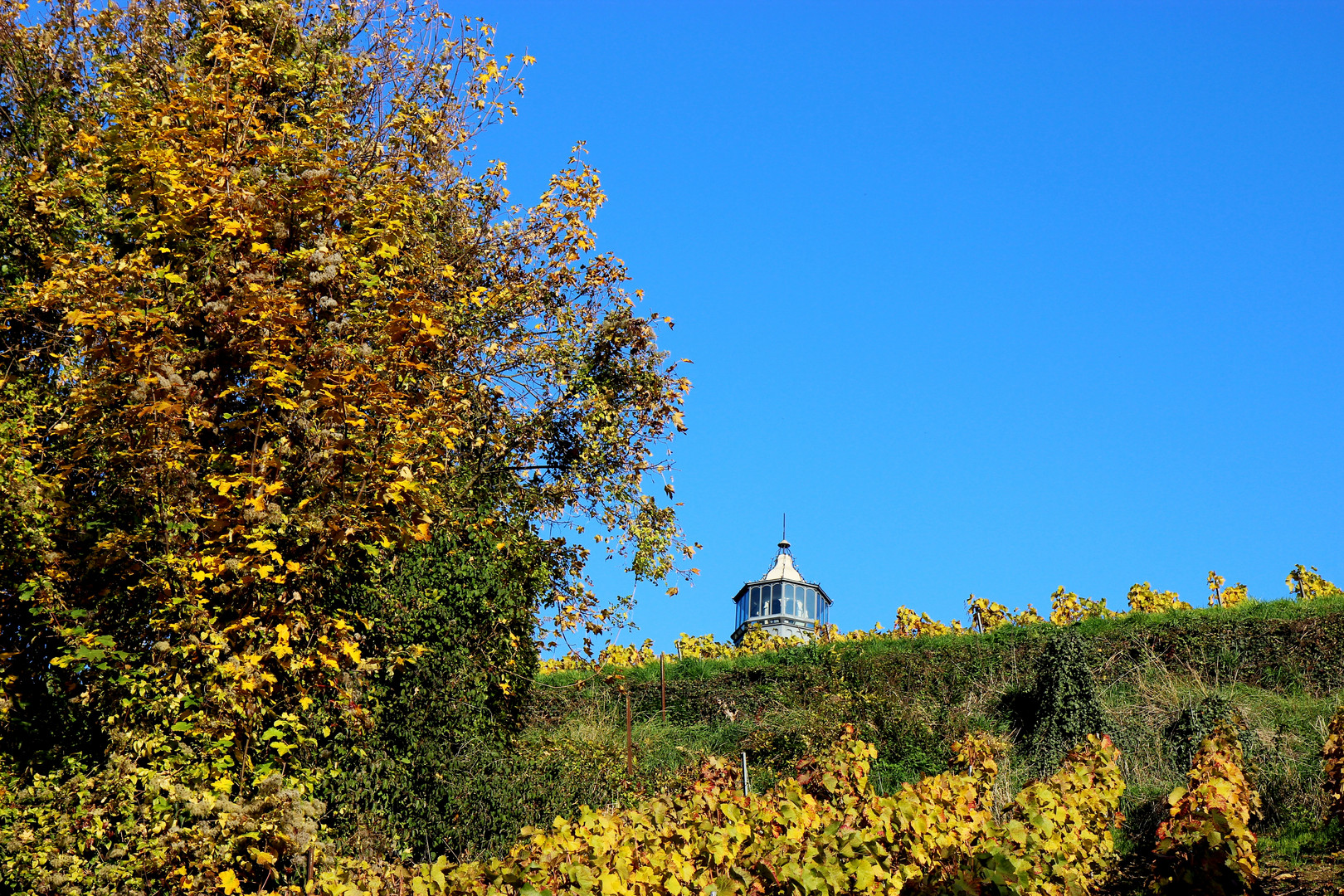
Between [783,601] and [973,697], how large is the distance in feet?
94.5

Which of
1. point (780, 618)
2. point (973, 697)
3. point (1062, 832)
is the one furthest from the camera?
point (780, 618)

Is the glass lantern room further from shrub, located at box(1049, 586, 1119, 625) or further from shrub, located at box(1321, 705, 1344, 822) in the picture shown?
shrub, located at box(1321, 705, 1344, 822)

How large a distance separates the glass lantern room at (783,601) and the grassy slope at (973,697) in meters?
26.9

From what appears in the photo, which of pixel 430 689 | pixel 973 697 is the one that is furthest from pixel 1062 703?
pixel 430 689

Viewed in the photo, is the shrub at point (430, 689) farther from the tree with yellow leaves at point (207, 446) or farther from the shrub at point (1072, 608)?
the shrub at point (1072, 608)

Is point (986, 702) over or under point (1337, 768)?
over

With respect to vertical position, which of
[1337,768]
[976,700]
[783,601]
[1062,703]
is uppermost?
[783,601]

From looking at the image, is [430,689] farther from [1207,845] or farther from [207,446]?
[1207,845]

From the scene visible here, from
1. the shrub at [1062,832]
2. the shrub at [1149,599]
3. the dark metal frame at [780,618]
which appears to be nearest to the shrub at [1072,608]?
the shrub at [1149,599]

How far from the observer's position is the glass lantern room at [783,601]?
4100 centimetres

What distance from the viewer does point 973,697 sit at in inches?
501

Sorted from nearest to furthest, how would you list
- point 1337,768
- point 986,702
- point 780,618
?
point 1337,768
point 986,702
point 780,618

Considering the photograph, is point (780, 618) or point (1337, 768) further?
point (780, 618)

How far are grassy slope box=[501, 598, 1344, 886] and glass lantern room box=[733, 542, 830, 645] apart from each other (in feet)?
88.3
